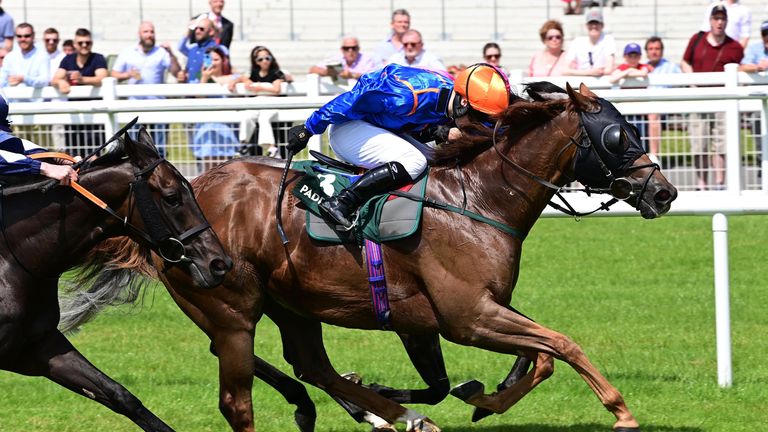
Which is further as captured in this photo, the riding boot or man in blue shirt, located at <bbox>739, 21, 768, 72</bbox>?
man in blue shirt, located at <bbox>739, 21, 768, 72</bbox>

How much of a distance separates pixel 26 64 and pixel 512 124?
748 cm

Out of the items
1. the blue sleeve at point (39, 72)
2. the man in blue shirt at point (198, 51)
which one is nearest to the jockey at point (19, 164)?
the blue sleeve at point (39, 72)

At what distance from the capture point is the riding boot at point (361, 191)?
5.83 meters

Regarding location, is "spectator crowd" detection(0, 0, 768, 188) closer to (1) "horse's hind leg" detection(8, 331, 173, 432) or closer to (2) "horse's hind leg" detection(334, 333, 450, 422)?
(2) "horse's hind leg" detection(334, 333, 450, 422)

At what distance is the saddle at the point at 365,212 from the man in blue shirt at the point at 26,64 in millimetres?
6423

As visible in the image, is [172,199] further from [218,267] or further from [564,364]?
[564,364]

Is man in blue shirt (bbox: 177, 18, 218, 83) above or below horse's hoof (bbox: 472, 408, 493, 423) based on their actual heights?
above

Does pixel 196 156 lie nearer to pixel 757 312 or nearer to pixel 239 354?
pixel 239 354

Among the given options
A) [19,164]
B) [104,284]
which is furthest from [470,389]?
[19,164]

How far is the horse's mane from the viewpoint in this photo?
19.2ft

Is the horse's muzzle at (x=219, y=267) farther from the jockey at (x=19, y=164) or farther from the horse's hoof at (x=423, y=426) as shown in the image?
the horse's hoof at (x=423, y=426)

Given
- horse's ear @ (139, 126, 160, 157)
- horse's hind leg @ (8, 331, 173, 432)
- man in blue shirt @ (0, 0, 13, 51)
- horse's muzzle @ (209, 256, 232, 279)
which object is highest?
man in blue shirt @ (0, 0, 13, 51)

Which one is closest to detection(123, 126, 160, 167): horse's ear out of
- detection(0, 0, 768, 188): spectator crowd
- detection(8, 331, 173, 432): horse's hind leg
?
detection(8, 331, 173, 432): horse's hind leg

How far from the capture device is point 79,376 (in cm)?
548
